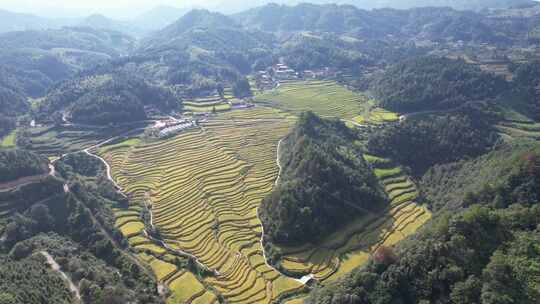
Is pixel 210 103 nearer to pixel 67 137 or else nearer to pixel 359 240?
pixel 67 137

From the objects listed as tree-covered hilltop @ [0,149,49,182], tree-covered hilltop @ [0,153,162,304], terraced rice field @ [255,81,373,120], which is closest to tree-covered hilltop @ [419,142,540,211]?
terraced rice field @ [255,81,373,120]

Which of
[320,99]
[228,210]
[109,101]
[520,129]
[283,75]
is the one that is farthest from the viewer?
[283,75]

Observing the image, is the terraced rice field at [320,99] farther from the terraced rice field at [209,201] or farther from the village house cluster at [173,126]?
the village house cluster at [173,126]

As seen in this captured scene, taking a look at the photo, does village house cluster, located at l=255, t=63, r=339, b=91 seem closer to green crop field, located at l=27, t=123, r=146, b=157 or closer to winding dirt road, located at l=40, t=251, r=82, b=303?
green crop field, located at l=27, t=123, r=146, b=157

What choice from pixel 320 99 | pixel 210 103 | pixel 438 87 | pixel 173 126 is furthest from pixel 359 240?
pixel 210 103

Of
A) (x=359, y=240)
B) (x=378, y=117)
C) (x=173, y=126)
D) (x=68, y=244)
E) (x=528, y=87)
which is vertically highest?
(x=528, y=87)

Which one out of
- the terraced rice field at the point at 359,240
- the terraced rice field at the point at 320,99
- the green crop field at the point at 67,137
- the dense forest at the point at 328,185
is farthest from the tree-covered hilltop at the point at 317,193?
the green crop field at the point at 67,137
